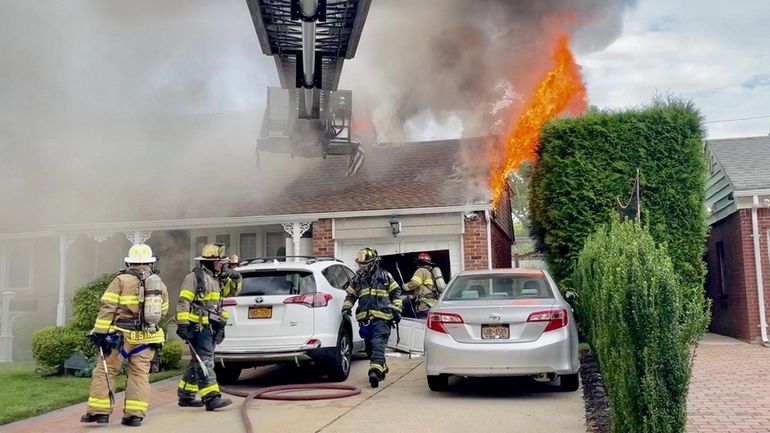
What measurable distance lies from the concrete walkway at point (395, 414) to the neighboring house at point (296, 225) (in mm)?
4957

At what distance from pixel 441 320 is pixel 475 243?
5596 mm

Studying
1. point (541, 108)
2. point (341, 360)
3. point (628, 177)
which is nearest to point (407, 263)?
point (541, 108)

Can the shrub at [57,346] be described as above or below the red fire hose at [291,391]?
above

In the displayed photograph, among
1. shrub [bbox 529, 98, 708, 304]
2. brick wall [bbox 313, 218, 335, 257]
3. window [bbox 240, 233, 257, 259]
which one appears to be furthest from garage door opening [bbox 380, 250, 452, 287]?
shrub [bbox 529, 98, 708, 304]

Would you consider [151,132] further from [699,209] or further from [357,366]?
[699,209]

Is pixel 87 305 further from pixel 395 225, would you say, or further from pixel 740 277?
pixel 740 277

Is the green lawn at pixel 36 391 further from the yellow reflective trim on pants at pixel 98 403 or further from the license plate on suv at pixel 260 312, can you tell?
the license plate on suv at pixel 260 312

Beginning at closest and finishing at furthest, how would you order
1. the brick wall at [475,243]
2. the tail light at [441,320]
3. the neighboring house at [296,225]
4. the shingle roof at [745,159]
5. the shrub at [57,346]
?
the tail light at [441,320] → the shrub at [57,346] → the shingle roof at [745,159] → the brick wall at [475,243] → the neighboring house at [296,225]

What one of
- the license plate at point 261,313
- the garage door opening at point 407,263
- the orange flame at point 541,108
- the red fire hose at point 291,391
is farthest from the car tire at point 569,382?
the garage door opening at point 407,263

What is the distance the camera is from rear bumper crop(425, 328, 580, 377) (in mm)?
6781

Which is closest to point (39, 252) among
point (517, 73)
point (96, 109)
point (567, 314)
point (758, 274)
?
point (96, 109)

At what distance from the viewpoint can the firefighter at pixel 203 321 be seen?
687cm

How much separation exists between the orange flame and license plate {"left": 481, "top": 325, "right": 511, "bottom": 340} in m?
4.74

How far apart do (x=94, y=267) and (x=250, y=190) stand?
4432mm
